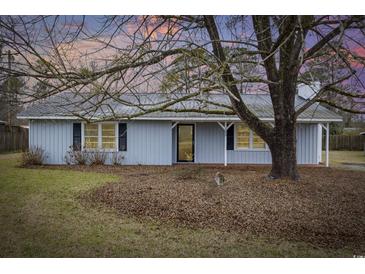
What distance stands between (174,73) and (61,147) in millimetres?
8457

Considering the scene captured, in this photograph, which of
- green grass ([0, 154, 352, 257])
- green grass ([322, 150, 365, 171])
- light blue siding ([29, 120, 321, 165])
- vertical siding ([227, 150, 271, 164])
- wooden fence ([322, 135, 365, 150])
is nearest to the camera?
green grass ([0, 154, 352, 257])

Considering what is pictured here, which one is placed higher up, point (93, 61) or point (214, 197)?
point (93, 61)

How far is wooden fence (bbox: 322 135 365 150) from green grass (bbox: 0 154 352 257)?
20.2ft

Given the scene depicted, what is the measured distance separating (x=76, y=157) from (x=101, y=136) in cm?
110

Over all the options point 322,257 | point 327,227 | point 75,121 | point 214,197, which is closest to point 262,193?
point 214,197

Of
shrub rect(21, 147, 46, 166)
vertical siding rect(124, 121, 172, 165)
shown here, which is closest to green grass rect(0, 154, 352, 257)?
shrub rect(21, 147, 46, 166)

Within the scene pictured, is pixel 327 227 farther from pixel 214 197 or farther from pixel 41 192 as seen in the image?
pixel 41 192

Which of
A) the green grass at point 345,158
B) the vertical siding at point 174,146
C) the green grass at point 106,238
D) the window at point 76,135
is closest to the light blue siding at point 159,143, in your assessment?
the window at point 76,135

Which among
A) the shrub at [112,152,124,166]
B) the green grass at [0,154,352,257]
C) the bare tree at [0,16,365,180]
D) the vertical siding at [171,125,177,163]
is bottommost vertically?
the green grass at [0,154,352,257]

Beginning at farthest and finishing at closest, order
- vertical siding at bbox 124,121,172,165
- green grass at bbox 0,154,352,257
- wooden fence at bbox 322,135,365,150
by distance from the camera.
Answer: vertical siding at bbox 124,121,172,165
wooden fence at bbox 322,135,365,150
green grass at bbox 0,154,352,257

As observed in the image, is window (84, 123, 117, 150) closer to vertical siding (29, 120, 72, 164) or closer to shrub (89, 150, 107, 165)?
shrub (89, 150, 107, 165)

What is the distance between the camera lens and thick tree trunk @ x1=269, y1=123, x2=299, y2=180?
6.25m

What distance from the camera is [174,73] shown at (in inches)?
163

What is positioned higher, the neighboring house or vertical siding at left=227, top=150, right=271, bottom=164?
the neighboring house
